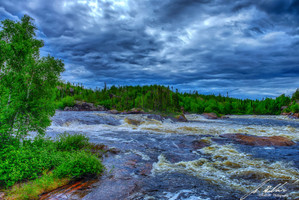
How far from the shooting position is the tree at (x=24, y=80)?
304 inches

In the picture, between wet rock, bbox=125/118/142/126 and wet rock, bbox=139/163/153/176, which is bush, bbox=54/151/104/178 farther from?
wet rock, bbox=125/118/142/126

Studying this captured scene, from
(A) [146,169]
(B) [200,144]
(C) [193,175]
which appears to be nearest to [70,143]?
(A) [146,169]

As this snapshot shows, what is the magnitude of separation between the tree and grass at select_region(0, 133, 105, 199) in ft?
3.42

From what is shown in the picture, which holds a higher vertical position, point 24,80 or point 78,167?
point 24,80

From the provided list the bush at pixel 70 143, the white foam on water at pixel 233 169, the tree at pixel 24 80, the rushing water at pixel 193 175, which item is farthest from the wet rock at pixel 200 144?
the tree at pixel 24 80

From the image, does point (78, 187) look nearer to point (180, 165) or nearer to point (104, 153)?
point (104, 153)

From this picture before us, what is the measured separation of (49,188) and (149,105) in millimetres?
77765

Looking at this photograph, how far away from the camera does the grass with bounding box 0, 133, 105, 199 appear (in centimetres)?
603

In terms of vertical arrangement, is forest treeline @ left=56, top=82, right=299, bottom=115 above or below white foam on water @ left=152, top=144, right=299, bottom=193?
above

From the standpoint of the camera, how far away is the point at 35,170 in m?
7.39

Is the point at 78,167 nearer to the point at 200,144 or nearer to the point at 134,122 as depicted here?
the point at 200,144

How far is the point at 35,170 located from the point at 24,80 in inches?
161

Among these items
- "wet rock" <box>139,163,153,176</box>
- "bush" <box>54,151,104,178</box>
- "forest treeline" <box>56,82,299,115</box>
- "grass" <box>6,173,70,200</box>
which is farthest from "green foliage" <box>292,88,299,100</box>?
"grass" <box>6,173,70,200</box>

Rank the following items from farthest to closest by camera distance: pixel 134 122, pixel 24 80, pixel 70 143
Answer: pixel 134 122 < pixel 70 143 < pixel 24 80
